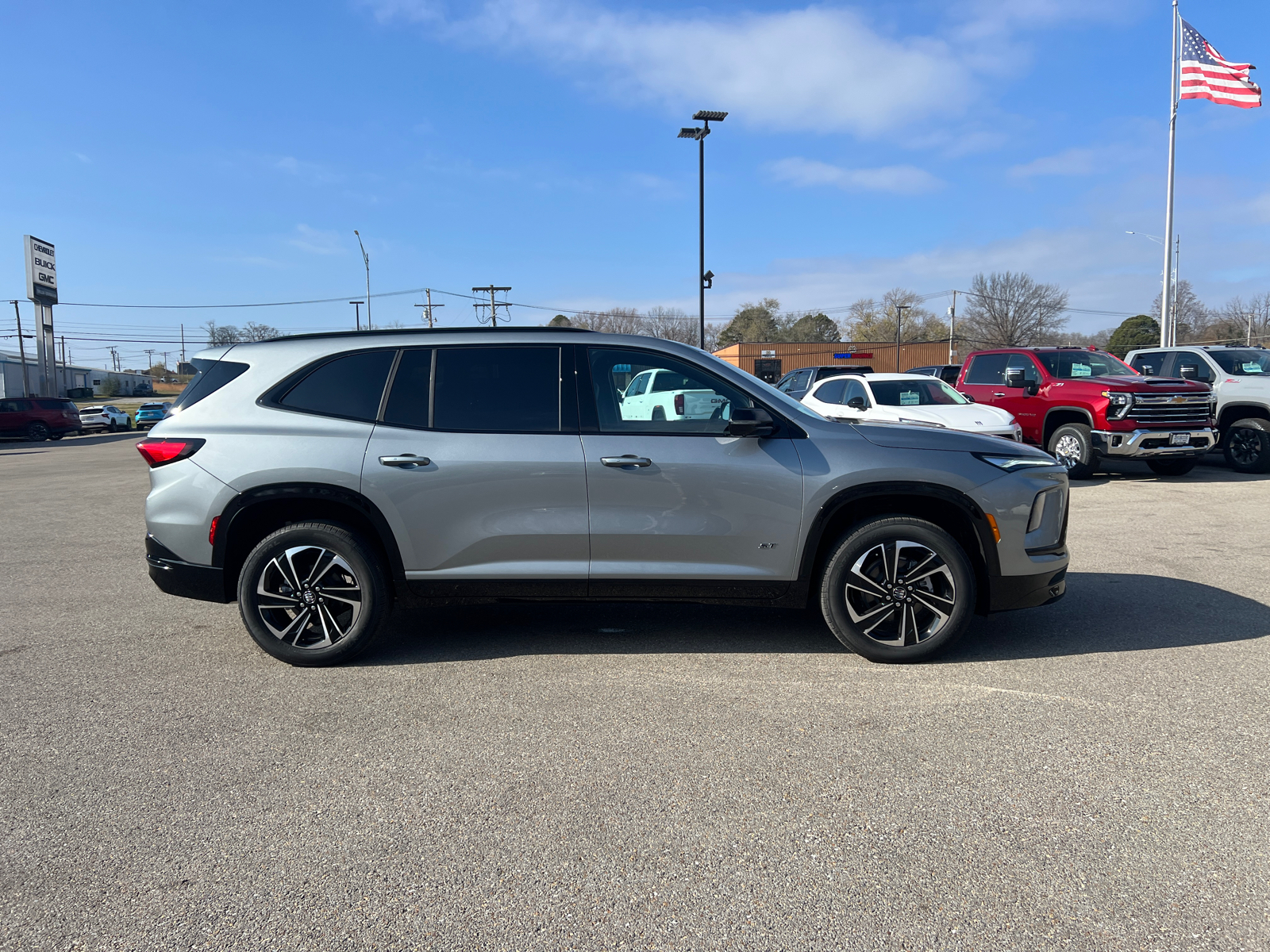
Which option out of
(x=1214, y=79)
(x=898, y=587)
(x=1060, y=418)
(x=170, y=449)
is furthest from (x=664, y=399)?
(x=1214, y=79)

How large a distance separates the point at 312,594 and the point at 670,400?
225cm

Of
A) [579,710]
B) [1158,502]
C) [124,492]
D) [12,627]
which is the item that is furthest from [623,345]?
[124,492]

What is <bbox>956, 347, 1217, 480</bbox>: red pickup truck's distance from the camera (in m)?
12.0

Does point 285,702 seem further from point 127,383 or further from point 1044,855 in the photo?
point 127,383

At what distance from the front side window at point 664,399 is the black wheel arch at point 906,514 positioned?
0.76 meters

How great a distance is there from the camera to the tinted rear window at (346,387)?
189 inches

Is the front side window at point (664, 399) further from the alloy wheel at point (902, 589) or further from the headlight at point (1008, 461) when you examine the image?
the headlight at point (1008, 461)

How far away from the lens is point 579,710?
4.06 meters

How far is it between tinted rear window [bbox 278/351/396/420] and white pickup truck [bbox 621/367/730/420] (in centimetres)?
139

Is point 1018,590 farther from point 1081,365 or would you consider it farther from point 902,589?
point 1081,365

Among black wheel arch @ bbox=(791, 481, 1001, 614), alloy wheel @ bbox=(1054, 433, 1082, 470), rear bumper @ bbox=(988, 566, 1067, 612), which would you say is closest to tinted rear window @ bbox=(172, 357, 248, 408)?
black wheel arch @ bbox=(791, 481, 1001, 614)

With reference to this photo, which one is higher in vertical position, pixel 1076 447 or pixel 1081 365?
pixel 1081 365

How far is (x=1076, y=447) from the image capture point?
12719mm

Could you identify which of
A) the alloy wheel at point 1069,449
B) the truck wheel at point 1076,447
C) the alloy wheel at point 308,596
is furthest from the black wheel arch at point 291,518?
the alloy wheel at point 1069,449
